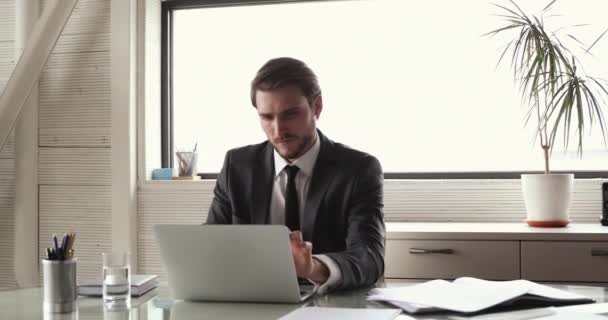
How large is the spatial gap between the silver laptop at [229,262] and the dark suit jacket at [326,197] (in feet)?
1.75

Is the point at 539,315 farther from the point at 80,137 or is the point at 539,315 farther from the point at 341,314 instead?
the point at 80,137

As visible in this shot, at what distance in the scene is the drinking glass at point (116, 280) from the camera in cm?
180

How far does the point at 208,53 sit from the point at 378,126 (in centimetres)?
106

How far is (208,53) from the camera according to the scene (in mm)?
4242

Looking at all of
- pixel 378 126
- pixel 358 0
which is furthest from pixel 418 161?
pixel 358 0

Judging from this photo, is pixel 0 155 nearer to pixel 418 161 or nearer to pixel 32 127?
pixel 32 127

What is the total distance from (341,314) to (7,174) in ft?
10.0

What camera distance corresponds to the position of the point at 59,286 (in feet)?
5.74

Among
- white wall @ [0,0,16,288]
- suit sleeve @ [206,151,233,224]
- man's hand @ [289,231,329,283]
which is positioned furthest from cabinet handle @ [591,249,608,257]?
white wall @ [0,0,16,288]

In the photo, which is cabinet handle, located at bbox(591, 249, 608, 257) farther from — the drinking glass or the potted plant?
the drinking glass

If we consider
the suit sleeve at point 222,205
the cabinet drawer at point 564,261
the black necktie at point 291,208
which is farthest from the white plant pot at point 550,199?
the suit sleeve at point 222,205

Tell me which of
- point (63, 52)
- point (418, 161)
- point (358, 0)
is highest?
point (358, 0)

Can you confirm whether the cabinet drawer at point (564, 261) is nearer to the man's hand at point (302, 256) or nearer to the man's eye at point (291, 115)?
the man's eye at point (291, 115)

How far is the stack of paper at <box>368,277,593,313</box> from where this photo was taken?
1614 millimetres
